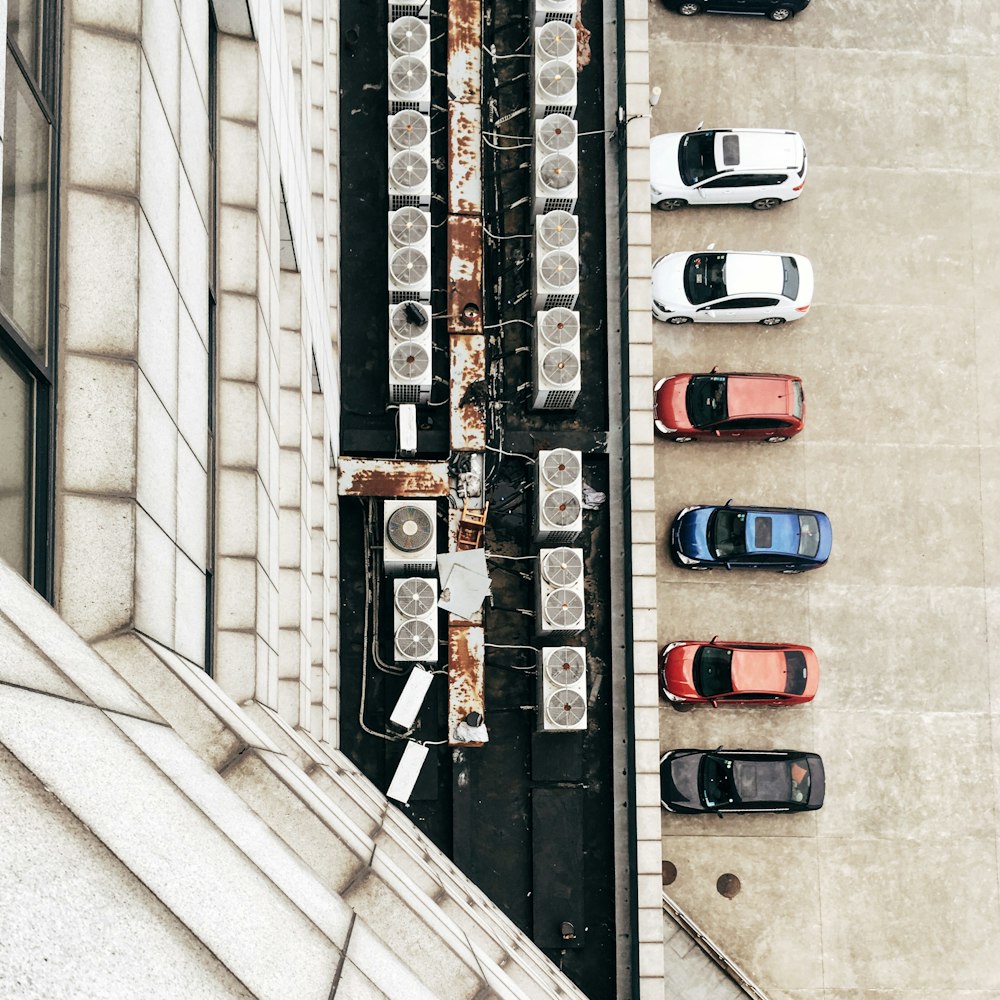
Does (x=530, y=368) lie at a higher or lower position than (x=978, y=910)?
higher

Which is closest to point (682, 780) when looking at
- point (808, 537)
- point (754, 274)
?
point (808, 537)

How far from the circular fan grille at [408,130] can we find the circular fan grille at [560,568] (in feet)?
28.4

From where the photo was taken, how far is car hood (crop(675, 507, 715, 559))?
24.8 metres

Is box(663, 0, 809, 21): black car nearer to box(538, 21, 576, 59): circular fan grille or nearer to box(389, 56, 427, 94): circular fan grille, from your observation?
box(538, 21, 576, 59): circular fan grille

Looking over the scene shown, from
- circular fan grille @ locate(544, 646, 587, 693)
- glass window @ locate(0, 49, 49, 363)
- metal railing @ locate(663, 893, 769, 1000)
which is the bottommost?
metal railing @ locate(663, 893, 769, 1000)

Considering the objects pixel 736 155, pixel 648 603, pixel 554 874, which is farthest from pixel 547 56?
pixel 554 874

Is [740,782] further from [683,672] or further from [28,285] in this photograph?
[28,285]

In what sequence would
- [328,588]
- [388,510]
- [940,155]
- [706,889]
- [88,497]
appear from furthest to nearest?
[940,155], [706,889], [388,510], [328,588], [88,497]

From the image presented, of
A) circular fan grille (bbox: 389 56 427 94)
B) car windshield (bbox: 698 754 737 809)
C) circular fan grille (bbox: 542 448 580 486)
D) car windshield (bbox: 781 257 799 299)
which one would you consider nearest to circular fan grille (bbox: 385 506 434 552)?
circular fan grille (bbox: 542 448 580 486)

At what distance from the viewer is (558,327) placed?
1862 centimetres

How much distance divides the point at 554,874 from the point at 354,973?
13.5 meters

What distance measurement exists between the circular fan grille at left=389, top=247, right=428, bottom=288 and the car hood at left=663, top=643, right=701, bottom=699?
11812mm

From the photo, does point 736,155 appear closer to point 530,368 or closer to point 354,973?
point 530,368

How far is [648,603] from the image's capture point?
18.5 metres
